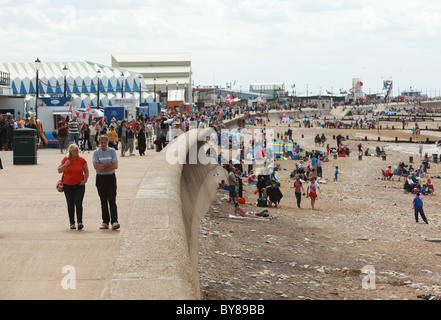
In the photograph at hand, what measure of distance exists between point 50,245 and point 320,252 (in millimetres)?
6494

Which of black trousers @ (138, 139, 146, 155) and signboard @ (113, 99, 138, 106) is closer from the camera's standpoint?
black trousers @ (138, 139, 146, 155)

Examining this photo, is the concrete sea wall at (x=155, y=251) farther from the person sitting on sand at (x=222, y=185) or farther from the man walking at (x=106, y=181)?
the person sitting on sand at (x=222, y=185)

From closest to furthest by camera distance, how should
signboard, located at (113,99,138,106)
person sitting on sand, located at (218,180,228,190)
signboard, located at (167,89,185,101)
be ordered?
1. person sitting on sand, located at (218,180,228,190)
2. signboard, located at (113,99,138,106)
3. signboard, located at (167,89,185,101)

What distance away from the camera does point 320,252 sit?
1271 centimetres

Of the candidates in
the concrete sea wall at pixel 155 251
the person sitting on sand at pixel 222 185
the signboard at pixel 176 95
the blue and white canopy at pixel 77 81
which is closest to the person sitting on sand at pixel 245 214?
the person sitting on sand at pixel 222 185

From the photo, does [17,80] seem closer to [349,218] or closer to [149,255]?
[349,218]

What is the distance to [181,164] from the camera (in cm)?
1194

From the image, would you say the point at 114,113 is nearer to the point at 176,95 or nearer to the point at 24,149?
the point at 24,149

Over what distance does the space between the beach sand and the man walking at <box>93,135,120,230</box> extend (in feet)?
5.03

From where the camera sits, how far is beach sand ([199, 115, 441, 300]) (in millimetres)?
9453

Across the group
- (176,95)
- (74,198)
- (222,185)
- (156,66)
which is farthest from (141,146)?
(156,66)

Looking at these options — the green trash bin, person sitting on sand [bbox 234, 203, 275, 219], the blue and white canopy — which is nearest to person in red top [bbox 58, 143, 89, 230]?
person sitting on sand [bbox 234, 203, 275, 219]

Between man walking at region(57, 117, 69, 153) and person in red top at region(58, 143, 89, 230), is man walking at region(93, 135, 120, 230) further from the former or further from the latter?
man walking at region(57, 117, 69, 153)

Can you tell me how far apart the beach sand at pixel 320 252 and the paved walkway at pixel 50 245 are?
1651 millimetres
